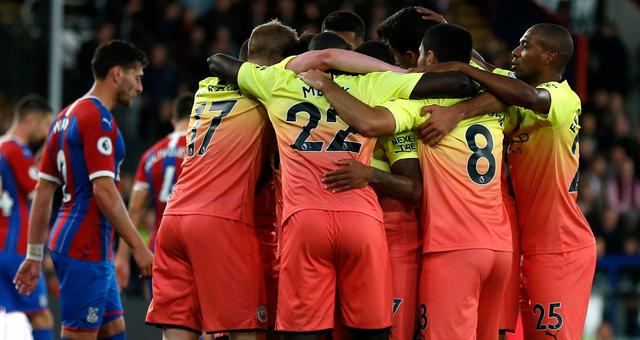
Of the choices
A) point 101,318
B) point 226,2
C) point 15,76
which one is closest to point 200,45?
point 226,2

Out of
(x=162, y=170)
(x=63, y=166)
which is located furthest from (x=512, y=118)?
(x=162, y=170)

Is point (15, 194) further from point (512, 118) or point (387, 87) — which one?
point (512, 118)

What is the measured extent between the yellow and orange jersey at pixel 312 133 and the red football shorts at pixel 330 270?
91mm

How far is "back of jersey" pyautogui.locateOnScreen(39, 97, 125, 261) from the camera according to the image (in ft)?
25.8

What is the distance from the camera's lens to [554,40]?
23.1 ft

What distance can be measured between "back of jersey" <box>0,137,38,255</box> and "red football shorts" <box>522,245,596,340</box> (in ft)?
16.1

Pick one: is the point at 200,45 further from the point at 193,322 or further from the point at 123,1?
the point at 193,322

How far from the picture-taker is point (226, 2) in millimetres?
17234

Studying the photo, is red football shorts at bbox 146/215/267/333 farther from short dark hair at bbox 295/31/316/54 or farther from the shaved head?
the shaved head

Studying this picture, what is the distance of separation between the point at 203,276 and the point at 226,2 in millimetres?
11034

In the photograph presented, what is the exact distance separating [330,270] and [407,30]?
1703mm

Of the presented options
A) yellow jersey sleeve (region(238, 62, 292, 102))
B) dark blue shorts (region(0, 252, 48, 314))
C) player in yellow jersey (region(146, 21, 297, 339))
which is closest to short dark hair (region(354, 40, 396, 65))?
yellow jersey sleeve (region(238, 62, 292, 102))

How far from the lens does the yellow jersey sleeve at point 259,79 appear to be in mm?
6535

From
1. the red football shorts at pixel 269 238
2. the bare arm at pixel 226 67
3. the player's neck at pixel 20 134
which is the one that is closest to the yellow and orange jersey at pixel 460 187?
the bare arm at pixel 226 67
